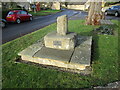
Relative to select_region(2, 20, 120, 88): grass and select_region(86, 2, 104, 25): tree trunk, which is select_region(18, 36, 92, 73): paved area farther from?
select_region(86, 2, 104, 25): tree trunk

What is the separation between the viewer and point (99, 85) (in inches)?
104

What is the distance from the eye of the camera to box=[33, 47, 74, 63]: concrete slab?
3.42 m

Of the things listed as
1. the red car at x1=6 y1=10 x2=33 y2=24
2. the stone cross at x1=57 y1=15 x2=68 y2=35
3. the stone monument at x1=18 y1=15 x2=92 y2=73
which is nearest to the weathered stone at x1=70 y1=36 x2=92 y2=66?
the stone monument at x1=18 y1=15 x2=92 y2=73

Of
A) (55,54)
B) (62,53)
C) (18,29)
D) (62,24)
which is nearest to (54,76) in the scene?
(55,54)

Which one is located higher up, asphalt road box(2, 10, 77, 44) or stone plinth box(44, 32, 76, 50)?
asphalt road box(2, 10, 77, 44)

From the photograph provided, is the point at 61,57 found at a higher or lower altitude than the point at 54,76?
higher

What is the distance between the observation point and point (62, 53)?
12.2ft

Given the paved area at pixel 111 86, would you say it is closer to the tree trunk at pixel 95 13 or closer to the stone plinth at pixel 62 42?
the stone plinth at pixel 62 42

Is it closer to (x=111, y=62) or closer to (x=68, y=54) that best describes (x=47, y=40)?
(x=68, y=54)

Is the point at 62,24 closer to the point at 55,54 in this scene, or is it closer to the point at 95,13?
the point at 55,54

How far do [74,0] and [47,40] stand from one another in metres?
62.4

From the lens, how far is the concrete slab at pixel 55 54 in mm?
3419

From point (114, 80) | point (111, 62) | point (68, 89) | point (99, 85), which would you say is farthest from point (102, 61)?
point (68, 89)

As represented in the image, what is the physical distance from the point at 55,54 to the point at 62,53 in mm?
267
